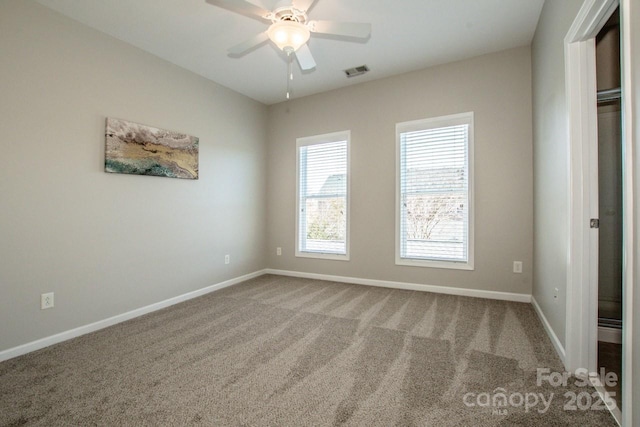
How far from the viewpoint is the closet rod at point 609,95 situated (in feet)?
7.33

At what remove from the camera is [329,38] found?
2922 mm

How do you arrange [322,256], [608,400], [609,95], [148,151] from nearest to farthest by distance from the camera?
1. [608,400]
2. [609,95]
3. [148,151]
4. [322,256]

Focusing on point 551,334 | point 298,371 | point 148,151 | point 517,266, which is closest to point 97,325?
point 148,151

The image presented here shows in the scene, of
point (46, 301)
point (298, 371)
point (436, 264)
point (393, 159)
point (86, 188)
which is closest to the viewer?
point (298, 371)

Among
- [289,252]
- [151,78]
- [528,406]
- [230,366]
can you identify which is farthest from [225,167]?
[528,406]

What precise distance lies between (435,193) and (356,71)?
1841 mm

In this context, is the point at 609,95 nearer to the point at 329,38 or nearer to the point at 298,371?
the point at 329,38

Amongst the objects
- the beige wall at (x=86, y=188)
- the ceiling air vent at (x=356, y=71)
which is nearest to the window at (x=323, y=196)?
the ceiling air vent at (x=356, y=71)

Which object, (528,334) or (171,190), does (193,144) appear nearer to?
(171,190)

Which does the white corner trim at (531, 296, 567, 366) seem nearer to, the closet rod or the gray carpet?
the gray carpet

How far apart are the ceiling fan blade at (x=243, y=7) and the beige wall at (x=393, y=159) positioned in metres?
2.28

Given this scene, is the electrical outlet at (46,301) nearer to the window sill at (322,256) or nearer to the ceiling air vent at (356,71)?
the window sill at (322,256)

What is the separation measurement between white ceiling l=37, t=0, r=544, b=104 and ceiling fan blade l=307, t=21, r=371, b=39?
1.62 feet

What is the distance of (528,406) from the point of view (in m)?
1.55
